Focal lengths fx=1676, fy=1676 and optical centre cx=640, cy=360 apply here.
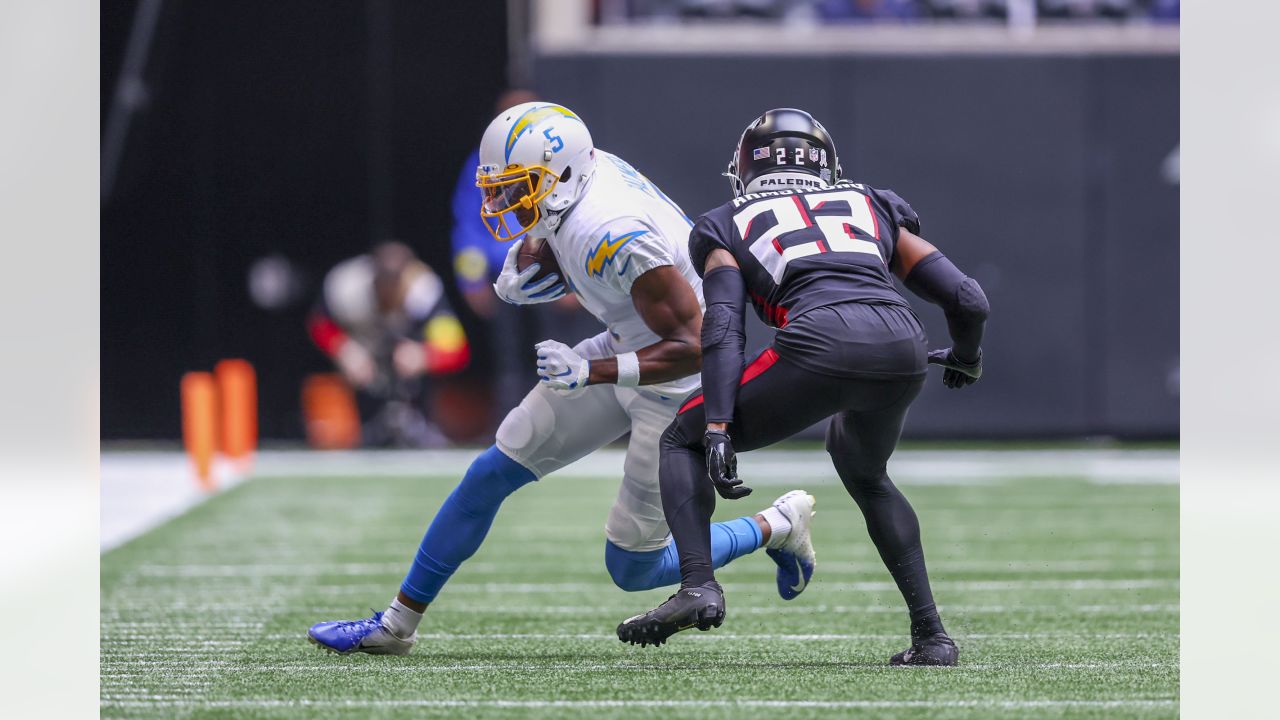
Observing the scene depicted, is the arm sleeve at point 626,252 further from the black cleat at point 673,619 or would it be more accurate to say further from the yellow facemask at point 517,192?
the black cleat at point 673,619

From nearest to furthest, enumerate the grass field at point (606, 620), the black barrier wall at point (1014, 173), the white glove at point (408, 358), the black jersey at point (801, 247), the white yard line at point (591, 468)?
the grass field at point (606, 620) → the black jersey at point (801, 247) → the white yard line at point (591, 468) → the black barrier wall at point (1014, 173) → the white glove at point (408, 358)

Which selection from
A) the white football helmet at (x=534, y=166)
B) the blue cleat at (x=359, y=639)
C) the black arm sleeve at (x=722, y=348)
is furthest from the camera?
the blue cleat at (x=359, y=639)

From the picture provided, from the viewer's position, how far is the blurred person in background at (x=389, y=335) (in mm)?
14141

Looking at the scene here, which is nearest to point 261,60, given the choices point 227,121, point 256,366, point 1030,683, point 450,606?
point 227,121

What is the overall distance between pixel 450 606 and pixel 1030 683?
8.13ft

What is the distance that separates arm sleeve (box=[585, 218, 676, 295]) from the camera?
436 centimetres

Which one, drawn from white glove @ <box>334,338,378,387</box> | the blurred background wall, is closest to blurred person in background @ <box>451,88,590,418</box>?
the blurred background wall

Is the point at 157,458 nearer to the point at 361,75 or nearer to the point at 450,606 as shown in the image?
the point at 361,75

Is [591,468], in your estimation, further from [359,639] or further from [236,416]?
[359,639]

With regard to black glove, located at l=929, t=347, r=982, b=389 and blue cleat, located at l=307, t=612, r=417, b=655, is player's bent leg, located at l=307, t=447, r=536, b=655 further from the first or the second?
black glove, located at l=929, t=347, r=982, b=389

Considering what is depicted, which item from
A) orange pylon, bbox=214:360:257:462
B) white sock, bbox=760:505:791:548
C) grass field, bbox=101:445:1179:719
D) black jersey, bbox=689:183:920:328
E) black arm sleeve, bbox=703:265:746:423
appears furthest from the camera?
orange pylon, bbox=214:360:257:462

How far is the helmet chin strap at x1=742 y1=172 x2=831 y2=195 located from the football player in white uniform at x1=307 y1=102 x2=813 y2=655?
27 centimetres

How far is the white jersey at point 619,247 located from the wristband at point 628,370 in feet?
0.62

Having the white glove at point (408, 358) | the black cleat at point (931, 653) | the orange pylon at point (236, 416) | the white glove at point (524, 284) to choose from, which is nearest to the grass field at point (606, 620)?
the black cleat at point (931, 653)
